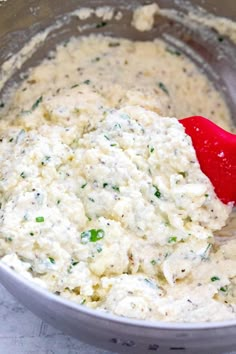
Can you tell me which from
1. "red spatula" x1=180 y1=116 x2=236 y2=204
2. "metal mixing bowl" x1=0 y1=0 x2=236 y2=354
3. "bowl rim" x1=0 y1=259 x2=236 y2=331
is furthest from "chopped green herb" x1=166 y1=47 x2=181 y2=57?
"bowl rim" x1=0 y1=259 x2=236 y2=331

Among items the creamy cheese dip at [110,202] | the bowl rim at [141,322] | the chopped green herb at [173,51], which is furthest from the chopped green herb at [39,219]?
the chopped green herb at [173,51]

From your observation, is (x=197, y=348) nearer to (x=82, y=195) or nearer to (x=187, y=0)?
(x=82, y=195)

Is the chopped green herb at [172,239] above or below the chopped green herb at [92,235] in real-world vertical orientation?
below

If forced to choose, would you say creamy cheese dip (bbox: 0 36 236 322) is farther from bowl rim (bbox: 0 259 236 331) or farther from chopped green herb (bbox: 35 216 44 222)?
bowl rim (bbox: 0 259 236 331)

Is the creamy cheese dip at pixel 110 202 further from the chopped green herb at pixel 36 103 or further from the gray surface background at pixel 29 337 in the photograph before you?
the gray surface background at pixel 29 337

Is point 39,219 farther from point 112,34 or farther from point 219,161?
point 112,34

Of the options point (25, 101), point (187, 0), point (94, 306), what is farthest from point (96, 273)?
point (187, 0)
